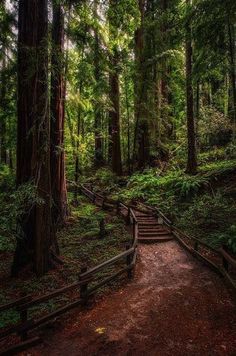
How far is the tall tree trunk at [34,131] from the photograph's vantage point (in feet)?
28.6

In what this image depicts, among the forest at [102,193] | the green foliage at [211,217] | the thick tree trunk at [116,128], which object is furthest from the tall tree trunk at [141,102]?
the green foliage at [211,217]

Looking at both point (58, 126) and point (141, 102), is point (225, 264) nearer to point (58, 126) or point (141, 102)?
point (58, 126)

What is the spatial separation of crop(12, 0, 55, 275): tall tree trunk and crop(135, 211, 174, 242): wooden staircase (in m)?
4.90

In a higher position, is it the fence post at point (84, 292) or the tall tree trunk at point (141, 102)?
the tall tree trunk at point (141, 102)

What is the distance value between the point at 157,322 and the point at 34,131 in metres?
5.86

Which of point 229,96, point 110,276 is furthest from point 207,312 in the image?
point 229,96

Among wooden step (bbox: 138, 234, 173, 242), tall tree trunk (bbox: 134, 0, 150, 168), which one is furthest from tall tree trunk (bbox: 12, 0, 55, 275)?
tall tree trunk (bbox: 134, 0, 150, 168)

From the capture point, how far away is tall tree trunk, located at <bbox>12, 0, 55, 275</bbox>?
28.6 ft

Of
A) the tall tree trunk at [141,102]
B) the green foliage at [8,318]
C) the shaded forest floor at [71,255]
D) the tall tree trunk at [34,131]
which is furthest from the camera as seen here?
the tall tree trunk at [141,102]

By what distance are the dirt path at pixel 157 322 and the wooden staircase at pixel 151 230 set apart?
3.53 meters

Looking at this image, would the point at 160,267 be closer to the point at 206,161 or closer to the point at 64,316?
the point at 64,316

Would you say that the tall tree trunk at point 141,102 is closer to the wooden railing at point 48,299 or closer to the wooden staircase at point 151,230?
the wooden staircase at point 151,230

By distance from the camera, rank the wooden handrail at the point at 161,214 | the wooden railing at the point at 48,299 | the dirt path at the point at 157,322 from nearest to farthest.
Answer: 1. the dirt path at the point at 157,322
2. the wooden railing at the point at 48,299
3. the wooden handrail at the point at 161,214

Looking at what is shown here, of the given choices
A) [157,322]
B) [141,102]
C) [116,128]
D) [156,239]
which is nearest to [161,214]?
[156,239]
